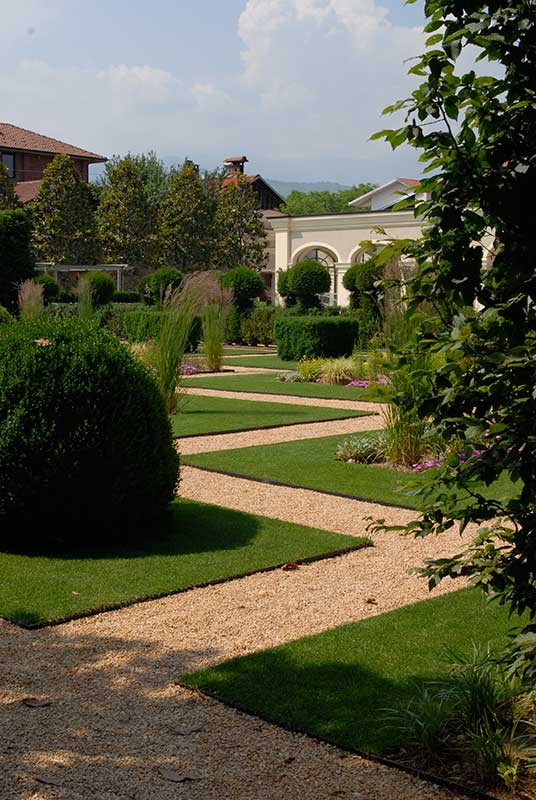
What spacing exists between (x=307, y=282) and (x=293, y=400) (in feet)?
49.9

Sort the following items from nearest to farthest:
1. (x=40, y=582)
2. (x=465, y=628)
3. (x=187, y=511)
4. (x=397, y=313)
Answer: (x=465, y=628) → (x=40, y=582) → (x=187, y=511) → (x=397, y=313)

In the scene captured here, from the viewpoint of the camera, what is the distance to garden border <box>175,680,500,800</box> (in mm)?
3028

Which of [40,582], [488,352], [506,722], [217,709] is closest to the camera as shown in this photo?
[488,352]

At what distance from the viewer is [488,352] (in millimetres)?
2652

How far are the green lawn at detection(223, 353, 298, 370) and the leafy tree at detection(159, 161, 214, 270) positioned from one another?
24.4 meters

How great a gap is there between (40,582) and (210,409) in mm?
8535

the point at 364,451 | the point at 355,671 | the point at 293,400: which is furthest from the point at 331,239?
the point at 355,671

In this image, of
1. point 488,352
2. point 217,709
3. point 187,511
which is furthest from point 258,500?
point 488,352

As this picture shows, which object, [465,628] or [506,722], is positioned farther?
[465,628]

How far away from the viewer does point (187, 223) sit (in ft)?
158

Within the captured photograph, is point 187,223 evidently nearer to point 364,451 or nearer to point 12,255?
point 12,255

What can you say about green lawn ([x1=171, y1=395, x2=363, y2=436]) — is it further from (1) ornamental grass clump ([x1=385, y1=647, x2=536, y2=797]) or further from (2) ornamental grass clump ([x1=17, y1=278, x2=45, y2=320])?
(1) ornamental grass clump ([x1=385, y1=647, x2=536, y2=797])

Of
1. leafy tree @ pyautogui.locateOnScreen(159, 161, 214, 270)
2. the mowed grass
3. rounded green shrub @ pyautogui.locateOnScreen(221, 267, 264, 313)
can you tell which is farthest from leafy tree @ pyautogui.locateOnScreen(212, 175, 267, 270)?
the mowed grass

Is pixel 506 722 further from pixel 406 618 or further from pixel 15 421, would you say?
pixel 15 421
